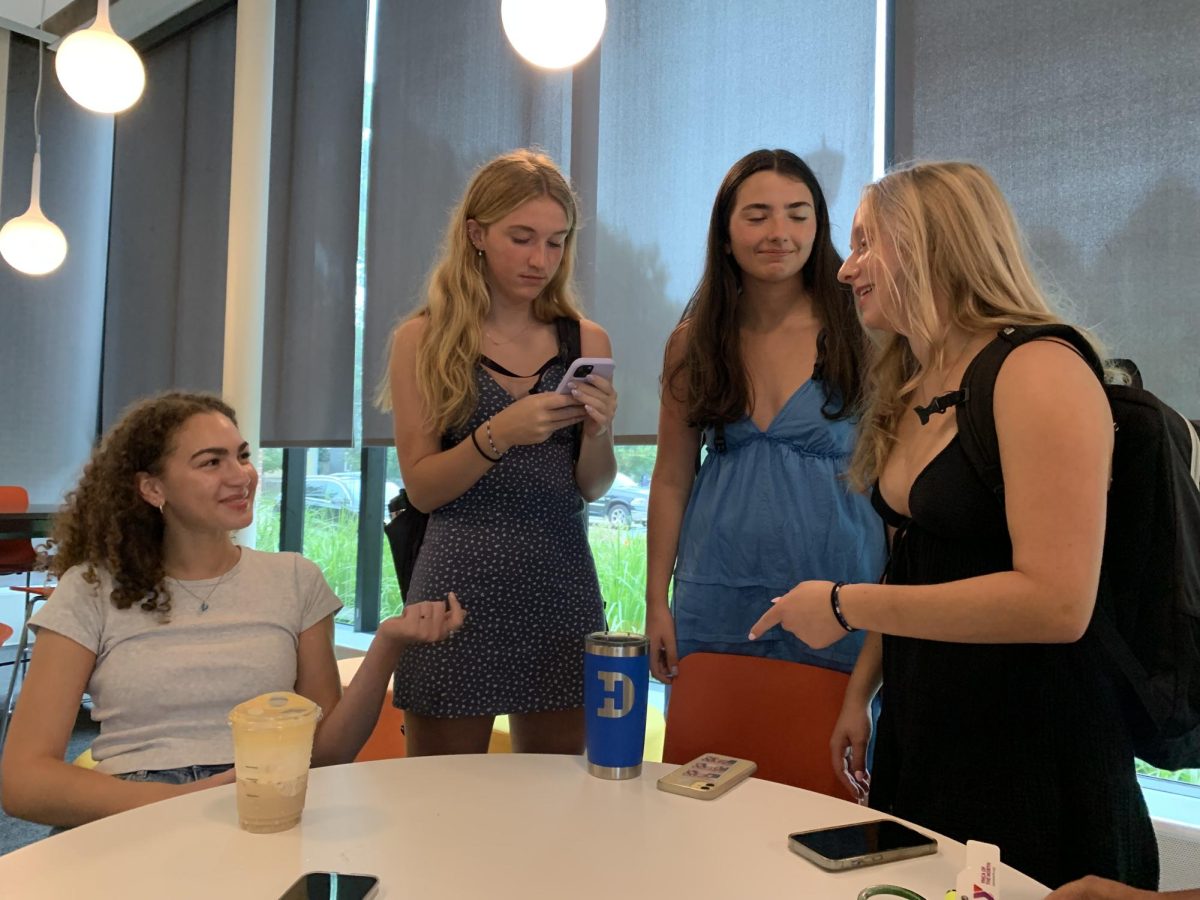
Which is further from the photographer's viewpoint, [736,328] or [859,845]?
[736,328]

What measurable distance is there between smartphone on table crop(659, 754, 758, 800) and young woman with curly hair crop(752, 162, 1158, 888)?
17 cm

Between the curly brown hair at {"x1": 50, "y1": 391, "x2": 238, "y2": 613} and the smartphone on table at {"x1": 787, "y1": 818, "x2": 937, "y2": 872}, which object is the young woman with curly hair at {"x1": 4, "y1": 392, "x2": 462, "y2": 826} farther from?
the smartphone on table at {"x1": 787, "y1": 818, "x2": 937, "y2": 872}

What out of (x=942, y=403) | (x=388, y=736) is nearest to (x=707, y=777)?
(x=942, y=403)

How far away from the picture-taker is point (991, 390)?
1.02 metres

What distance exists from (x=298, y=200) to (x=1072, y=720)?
13.9 feet

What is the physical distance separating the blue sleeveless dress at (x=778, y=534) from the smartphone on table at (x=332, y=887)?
972 mm

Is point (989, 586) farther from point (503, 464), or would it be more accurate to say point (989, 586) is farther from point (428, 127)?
point (428, 127)

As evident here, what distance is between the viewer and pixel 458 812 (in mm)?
971

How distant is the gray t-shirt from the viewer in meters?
1.35

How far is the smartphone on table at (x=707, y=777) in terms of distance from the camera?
1.04 m

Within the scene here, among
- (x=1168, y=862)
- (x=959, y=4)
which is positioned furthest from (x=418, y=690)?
(x=959, y=4)

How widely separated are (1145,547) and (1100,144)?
1615 millimetres

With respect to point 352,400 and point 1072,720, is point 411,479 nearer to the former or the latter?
point 1072,720

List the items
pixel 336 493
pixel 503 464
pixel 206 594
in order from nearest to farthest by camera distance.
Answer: pixel 206 594 → pixel 503 464 → pixel 336 493
